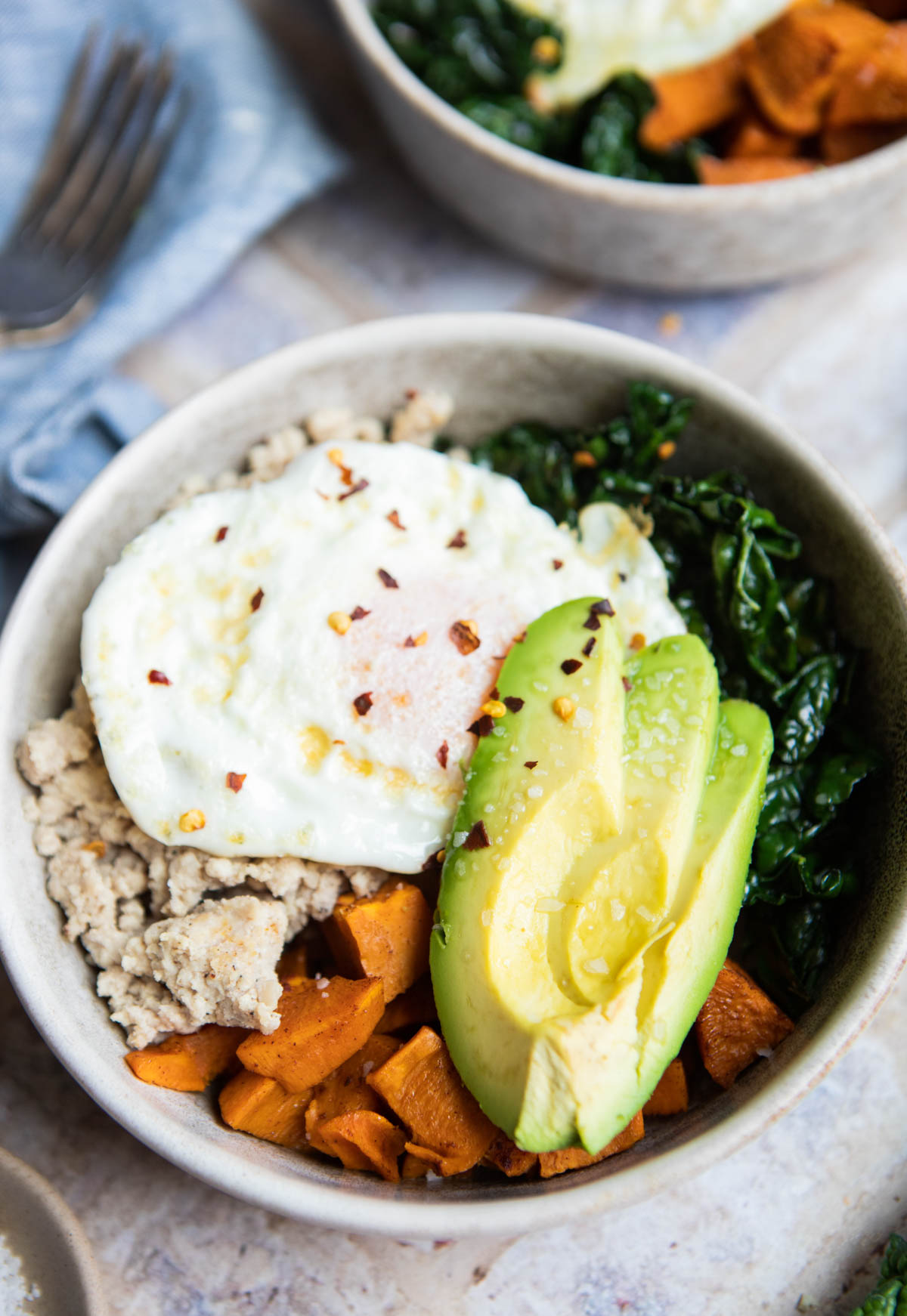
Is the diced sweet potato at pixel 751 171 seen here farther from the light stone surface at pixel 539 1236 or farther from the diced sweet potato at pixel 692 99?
the light stone surface at pixel 539 1236

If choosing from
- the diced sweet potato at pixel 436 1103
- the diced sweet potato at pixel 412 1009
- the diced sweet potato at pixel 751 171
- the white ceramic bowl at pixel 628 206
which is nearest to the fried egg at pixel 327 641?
the diced sweet potato at pixel 412 1009

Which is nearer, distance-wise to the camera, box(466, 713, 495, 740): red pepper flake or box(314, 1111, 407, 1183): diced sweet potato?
box(314, 1111, 407, 1183): diced sweet potato

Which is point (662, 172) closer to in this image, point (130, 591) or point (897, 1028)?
point (130, 591)

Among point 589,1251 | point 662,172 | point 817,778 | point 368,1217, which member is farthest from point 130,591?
point 662,172

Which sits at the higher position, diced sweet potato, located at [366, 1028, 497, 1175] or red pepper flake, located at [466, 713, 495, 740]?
red pepper flake, located at [466, 713, 495, 740]

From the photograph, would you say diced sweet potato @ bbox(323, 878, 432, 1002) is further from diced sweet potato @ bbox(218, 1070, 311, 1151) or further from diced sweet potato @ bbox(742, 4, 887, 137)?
diced sweet potato @ bbox(742, 4, 887, 137)

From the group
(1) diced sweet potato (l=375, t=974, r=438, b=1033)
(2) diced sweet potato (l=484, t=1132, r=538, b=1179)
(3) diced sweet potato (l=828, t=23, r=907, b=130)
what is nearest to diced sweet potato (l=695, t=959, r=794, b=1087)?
(2) diced sweet potato (l=484, t=1132, r=538, b=1179)

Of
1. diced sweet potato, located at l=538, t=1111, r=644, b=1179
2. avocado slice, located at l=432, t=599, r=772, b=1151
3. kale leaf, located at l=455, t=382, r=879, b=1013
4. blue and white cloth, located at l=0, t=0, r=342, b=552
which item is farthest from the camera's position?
blue and white cloth, located at l=0, t=0, r=342, b=552

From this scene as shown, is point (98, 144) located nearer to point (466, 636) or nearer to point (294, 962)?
point (466, 636)
